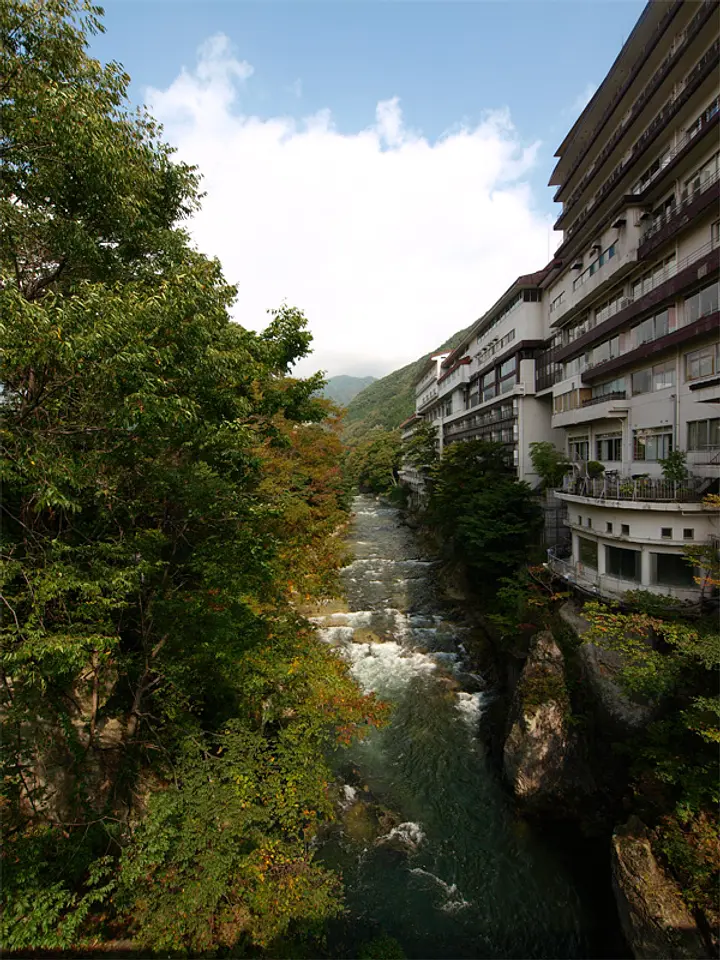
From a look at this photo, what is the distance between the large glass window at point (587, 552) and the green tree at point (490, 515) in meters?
3.68

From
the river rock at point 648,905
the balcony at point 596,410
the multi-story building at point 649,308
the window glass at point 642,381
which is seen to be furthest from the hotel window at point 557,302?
the river rock at point 648,905

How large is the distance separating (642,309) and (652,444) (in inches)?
219

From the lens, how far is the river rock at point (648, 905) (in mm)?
8023

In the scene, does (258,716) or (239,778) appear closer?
(239,778)

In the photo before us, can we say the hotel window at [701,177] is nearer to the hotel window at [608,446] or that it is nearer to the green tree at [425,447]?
the hotel window at [608,446]

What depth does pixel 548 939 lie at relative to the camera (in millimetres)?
9617

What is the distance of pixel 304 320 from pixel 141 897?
12448mm

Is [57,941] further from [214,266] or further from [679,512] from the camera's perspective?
[679,512]

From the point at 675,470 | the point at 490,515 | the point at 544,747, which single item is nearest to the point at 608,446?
the point at 490,515

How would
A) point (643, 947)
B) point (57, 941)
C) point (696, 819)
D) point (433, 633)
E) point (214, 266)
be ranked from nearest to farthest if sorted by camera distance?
point (57, 941)
point (643, 947)
point (696, 819)
point (214, 266)
point (433, 633)

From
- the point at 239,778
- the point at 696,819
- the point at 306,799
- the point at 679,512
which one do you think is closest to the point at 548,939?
the point at 696,819

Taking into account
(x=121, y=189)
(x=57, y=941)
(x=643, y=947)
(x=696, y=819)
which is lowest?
(x=643, y=947)

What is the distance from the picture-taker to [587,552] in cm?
1808

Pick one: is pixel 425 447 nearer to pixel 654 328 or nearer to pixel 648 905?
pixel 654 328
